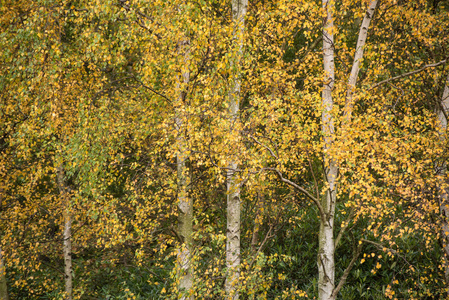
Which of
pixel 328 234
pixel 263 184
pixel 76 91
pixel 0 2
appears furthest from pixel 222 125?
pixel 0 2

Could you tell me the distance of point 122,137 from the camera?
666 cm

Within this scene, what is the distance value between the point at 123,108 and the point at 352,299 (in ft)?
22.1

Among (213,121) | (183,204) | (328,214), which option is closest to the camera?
(213,121)

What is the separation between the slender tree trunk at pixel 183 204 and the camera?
5.55m

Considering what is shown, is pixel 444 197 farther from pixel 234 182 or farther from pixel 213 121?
pixel 213 121

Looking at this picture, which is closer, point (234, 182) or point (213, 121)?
point (213, 121)

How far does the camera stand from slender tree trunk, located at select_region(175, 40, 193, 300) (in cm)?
555

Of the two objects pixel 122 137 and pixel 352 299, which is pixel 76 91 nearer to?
pixel 122 137

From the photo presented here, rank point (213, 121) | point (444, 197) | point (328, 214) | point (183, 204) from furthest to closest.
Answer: point (444, 197) → point (183, 204) → point (328, 214) → point (213, 121)

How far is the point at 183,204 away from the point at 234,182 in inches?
36.1

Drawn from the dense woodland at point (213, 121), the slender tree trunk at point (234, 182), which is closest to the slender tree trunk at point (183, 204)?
the dense woodland at point (213, 121)

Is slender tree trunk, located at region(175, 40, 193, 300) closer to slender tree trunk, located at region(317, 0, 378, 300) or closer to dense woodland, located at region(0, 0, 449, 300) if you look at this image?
dense woodland, located at region(0, 0, 449, 300)

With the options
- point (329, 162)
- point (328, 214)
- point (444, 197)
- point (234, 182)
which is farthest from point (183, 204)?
point (444, 197)

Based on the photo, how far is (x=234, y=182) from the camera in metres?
6.26
